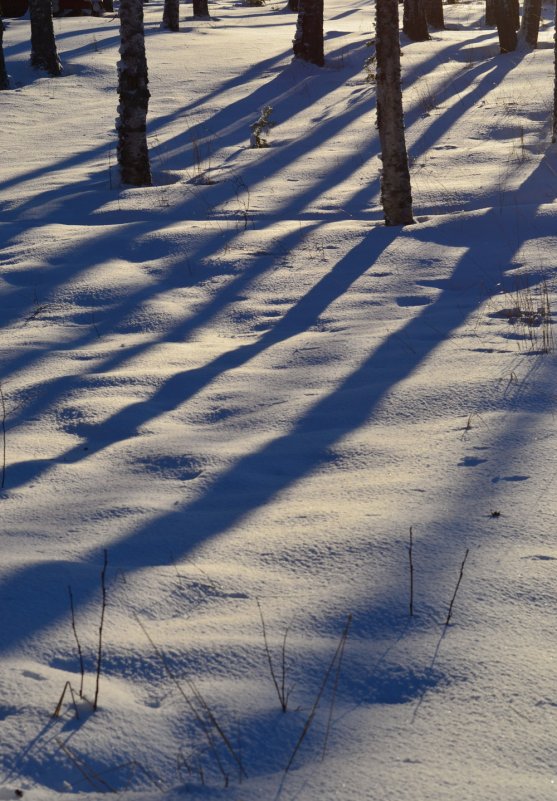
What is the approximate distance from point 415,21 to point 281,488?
51.9 feet

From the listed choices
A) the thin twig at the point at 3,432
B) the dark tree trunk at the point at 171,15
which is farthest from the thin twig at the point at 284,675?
the dark tree trunk at the point at 171,15

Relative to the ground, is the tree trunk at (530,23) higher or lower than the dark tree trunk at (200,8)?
lower

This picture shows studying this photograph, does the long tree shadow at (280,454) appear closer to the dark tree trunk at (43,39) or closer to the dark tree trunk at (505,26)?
the dark tree trunk at (505,26)

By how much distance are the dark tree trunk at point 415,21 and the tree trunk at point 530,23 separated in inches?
77.0

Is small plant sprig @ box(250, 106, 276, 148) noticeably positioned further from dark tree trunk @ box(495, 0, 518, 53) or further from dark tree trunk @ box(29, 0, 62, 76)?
dark tree trunk @ box(495, 0, 518, 53)

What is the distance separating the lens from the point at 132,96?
8898mm

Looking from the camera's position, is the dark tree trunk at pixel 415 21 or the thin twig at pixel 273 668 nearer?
the thin twig at pixel 273 668

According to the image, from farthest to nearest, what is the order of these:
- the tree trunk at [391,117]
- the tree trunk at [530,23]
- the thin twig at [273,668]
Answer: the tree trunk at [530,23], the tree trunk at [391,117], the thin twig at [273,668]

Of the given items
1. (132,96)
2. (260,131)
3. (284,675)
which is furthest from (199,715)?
(260,131)

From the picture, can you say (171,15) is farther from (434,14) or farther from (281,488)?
(281,488)

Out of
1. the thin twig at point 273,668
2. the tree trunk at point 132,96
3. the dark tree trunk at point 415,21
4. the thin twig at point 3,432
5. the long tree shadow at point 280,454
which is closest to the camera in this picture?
the thin twig at point 273,668

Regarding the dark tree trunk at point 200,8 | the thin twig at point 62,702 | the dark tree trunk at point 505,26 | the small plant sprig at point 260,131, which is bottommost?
the thin twig at point 62,702

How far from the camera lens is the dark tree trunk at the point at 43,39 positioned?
15.2 meters

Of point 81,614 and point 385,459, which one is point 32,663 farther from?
point 385,459
